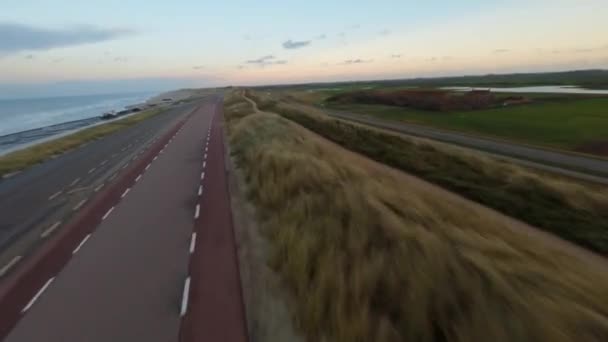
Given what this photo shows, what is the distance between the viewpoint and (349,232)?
376 inches

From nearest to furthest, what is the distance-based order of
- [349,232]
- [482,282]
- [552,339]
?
1. [552,339]
2. [482,282]
3. [349,232]

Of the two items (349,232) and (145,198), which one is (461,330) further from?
(145,198)


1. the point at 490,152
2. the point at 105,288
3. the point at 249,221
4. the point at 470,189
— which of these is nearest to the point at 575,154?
the point at 490,152

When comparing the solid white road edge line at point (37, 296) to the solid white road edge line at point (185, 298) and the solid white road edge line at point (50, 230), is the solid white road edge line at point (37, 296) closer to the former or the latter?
the solid white road edge line at point (185, 298)

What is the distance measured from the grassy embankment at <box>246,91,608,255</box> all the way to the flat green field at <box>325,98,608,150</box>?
1305 cm

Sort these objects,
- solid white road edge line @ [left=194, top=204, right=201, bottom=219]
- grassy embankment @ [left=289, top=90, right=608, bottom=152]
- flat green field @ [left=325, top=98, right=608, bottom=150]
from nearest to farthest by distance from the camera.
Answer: solid white road edge line @ [left=194, top=204, right=201, bottom=219] < grassy embankment @ [left=289, top=90, right=608, bottom=152] < flat green field @ [left=325, top=98, right=608, bottom=150]

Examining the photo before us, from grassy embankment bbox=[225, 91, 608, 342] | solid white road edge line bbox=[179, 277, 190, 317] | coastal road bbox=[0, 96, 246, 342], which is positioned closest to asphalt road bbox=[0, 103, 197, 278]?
coastal road bbox=[0, 96, 246, 342]

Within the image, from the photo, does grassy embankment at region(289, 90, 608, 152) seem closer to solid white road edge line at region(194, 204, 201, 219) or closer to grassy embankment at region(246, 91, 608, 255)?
grassy embankment at region(246, 91, 608, 255)

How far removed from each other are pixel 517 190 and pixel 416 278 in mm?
12369

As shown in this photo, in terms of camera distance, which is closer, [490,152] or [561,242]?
[561,242]

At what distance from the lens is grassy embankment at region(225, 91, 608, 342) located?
573 cm

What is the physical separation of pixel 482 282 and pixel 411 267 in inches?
50.1

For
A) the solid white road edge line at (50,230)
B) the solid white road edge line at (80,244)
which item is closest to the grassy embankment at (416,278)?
the solid white road edge line at (80,244)

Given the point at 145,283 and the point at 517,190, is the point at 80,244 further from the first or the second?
the point at 517,190
